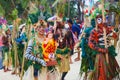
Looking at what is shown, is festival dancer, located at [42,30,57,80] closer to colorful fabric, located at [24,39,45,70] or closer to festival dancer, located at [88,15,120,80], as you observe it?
colorful fabric, located at [24,39,45,70]

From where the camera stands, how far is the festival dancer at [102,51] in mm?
9352

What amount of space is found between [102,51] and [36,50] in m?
1.42

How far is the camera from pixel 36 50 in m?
9.12

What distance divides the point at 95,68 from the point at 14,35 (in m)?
4.36

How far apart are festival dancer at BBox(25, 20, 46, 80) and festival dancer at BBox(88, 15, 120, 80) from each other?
3.62 feet

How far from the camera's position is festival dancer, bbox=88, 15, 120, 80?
935 cm

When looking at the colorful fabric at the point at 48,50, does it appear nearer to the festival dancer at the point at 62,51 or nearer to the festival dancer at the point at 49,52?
the festival dancer at the point at 49,52

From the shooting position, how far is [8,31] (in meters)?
14.9

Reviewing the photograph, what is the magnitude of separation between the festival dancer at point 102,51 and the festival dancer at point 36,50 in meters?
1.10

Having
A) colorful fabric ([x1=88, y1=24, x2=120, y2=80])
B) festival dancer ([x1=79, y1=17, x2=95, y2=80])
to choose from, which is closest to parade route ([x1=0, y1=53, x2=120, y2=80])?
festival dancer ([x1=79, y1=17, x2=95, y2=80])

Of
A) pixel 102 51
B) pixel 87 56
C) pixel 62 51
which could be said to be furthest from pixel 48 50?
pixel 62 51

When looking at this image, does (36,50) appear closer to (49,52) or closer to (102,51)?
(49,52)

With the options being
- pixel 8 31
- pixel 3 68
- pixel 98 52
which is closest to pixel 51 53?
pixel 98 52

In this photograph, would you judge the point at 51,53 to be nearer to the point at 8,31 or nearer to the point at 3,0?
the point at 8,31
